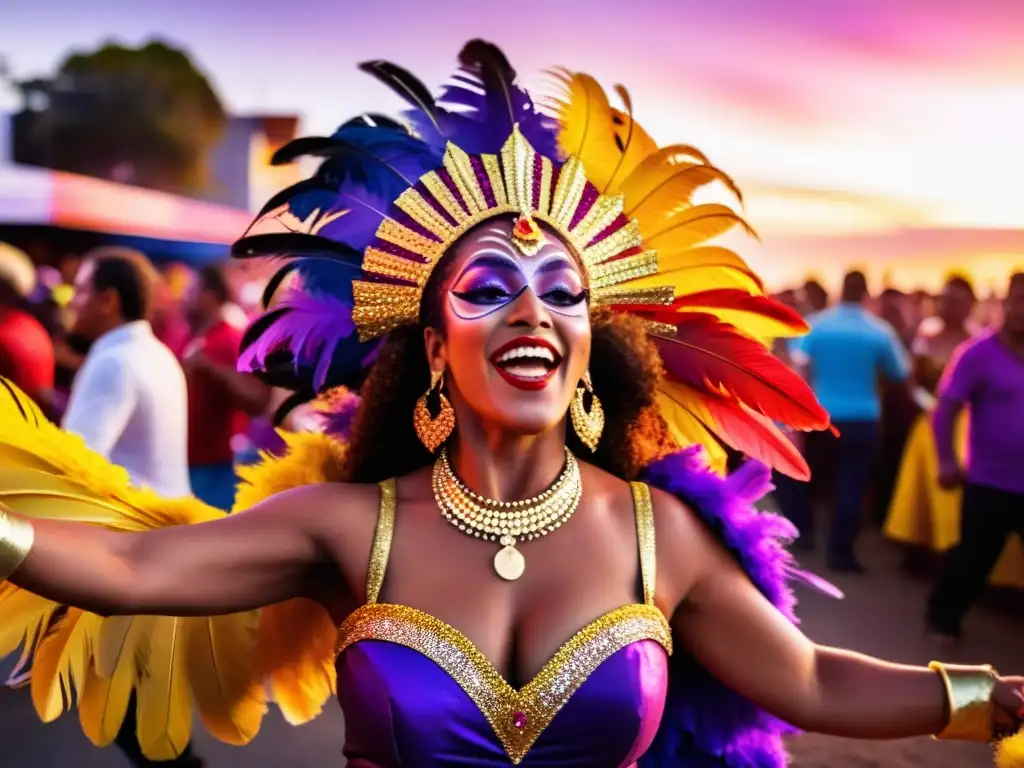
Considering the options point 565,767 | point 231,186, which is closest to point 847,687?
point 565,767

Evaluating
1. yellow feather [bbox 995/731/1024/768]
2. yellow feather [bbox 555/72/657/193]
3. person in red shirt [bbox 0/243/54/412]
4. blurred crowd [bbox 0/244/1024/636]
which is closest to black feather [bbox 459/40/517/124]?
yellow feather [bbox 555/72/657/193]

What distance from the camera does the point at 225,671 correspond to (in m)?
1.95

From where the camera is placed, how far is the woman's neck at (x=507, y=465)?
5.54 ft

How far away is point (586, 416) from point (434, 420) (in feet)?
0.83

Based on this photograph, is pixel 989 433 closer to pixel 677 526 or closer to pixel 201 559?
pixel 677 526

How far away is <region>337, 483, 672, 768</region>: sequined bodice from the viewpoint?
4.99 ft

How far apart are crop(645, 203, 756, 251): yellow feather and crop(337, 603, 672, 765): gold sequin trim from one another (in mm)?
749

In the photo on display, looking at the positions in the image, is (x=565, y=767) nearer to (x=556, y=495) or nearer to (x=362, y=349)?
(x=556, y=495)

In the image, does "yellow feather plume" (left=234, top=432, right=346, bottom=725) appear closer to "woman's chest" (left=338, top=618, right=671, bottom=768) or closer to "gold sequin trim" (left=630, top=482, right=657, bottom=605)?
"woman's chest" (left=338, top=618, right=671, bottom=768)

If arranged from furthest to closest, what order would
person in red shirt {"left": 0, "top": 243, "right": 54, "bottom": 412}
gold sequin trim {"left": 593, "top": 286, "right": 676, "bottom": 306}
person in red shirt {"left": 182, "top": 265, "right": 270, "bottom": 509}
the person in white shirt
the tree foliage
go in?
1. the tree foliage
2. person in red shirt {"left": 182, "top": 265, "right": 270, "bottom": 509}
3. person in red shirt {"left": 0, "top": 243, "right": 54, "bottom": 412}
4. the person in white shirt
5. gold sequin trim {"left": 593, "top": 286, "right": 676, "bottom": 306}

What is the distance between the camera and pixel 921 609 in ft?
16.8

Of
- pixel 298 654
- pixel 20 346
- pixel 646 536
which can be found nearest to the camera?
pixel 646 536

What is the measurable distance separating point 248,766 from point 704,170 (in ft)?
7.99

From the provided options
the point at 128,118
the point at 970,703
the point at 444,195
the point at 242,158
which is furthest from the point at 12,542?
the point at 242,158
